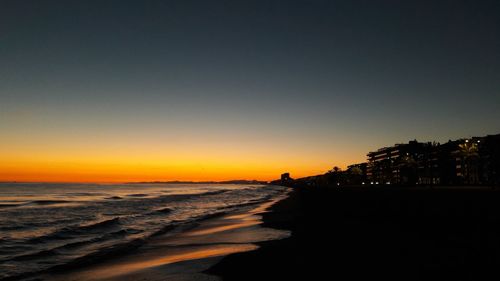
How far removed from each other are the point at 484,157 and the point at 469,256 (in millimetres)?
129533

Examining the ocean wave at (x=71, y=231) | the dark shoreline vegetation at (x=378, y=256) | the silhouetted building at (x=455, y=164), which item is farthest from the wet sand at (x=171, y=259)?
the silhouetted building at (x=455, y=164)

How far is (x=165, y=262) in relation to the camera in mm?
12562

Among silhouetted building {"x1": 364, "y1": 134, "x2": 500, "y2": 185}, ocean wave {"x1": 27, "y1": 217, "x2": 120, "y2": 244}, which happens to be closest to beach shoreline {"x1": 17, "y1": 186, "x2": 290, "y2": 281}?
ocean wave {"x1": 27, "y1": 217, "x2": 120, "y2": 244}

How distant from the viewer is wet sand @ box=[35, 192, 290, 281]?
420 inches

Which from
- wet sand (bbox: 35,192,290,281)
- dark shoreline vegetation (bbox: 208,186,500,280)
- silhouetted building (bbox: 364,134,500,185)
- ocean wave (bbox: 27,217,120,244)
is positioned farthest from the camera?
silhouetted building (bbox: 364,134,500,185)

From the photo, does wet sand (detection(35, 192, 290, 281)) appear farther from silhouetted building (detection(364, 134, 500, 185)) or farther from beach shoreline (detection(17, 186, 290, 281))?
silhouetted building (detection(364, 134, 500, 185))

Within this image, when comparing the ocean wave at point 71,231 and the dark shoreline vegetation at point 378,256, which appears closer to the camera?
the dark shoreline vegetation at point 378,256

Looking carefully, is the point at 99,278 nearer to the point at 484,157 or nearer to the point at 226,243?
the point at 226,243

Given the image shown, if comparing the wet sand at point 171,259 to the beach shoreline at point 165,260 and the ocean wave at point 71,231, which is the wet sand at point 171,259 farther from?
the ocean wave at point 71,231

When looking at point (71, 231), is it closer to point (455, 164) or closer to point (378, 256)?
point (378, 256)

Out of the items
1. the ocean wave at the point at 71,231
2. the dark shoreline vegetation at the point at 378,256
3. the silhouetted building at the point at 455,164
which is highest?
the silhouetted building at the point at 455,164

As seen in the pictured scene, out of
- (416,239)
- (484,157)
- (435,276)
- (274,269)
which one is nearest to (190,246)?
(274,269)

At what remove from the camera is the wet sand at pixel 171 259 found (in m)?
10.7

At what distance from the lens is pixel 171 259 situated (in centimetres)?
1305
